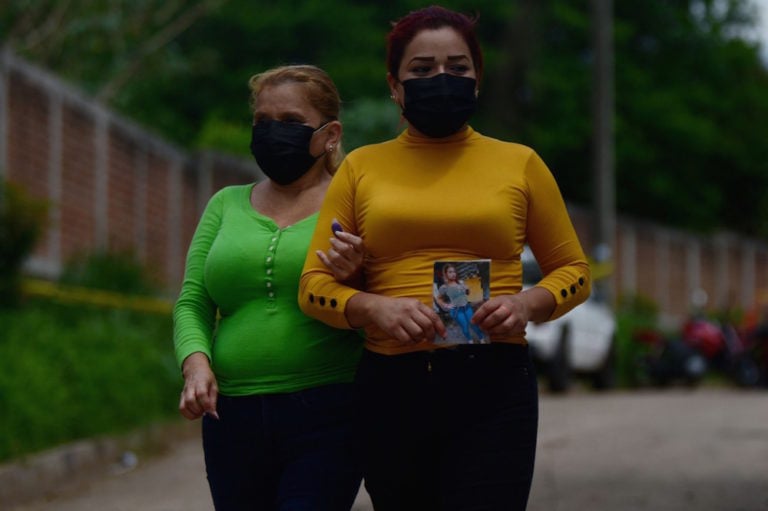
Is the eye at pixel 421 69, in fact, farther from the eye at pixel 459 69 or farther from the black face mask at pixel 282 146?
the black face mask at pixel 282 146

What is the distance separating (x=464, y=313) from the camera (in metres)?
4.06

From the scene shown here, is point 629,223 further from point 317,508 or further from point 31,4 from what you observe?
point 317,508

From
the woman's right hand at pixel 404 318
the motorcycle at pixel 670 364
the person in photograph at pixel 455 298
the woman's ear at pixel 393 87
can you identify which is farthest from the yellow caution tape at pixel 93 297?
the person in photograph at pixel 455 298

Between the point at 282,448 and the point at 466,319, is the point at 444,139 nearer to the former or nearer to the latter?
the point at 466,319

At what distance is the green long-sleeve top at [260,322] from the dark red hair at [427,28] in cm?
52

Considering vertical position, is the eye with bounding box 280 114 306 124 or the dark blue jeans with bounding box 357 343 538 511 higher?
the eye with bounding box 280 114 306 124

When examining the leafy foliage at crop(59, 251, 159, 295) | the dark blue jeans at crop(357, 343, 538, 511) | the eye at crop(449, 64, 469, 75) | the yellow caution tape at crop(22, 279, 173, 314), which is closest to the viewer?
the dark blue jeans at crop(357, 343, 538, 511)

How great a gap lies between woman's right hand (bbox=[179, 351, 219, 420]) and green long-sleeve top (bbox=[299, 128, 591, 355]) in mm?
331

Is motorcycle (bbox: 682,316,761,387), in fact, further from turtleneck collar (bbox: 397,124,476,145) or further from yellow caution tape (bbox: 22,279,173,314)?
turtleneck collar (bbox: 397,124,476,145)

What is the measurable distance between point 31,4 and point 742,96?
23531mm

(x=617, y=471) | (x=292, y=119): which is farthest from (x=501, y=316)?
(x=617, y=471)

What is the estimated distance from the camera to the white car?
18.0 m

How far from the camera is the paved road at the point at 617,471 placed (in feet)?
29.3

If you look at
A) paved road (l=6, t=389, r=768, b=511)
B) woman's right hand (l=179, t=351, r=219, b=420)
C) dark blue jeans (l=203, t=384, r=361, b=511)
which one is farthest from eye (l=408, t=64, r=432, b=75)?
paved road (l=6, t=389, r=768, b=511)
